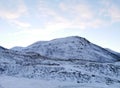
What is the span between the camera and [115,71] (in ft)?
123

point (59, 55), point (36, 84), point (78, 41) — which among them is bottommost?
point (36, 84)

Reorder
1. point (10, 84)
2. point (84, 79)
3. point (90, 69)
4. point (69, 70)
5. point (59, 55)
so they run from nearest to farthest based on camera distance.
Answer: point (10, 84) < point (84, 79) < point (69, 70) < point (90, 69) < point (59, 55)

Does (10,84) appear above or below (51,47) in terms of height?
below

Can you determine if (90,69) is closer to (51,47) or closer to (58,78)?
(58,78)

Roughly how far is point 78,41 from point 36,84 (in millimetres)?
44127

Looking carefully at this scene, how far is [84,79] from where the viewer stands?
30.0m

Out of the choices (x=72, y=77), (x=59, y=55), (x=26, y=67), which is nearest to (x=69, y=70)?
(x=72, y=77)

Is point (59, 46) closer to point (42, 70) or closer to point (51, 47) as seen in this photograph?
point (51, 47)

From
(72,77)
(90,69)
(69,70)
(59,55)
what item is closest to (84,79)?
(72,77)

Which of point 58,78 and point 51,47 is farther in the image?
point 51,47

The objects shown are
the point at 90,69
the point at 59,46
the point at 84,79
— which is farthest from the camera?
the point at 59,46

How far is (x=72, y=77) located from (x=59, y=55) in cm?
3121

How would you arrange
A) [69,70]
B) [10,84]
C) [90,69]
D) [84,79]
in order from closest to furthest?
1. [10,84]
2. [84,79]
3. [69,70]
4. [90,69]

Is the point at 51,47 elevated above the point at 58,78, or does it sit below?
above
